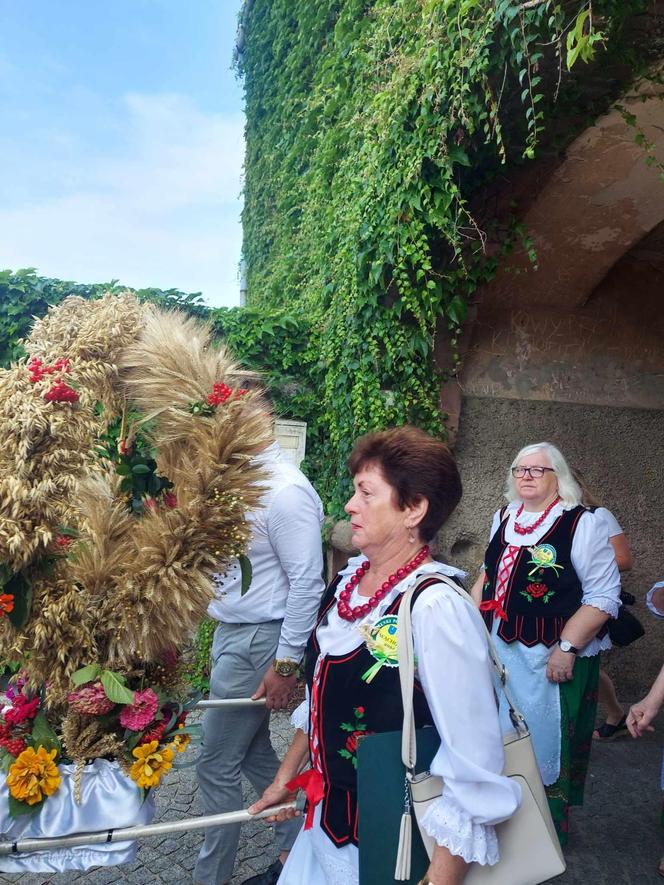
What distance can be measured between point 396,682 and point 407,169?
11.2 ft

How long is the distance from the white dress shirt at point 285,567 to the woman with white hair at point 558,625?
1.05m

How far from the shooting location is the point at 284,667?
2.49 metres

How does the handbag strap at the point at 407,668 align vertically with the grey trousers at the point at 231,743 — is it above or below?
above

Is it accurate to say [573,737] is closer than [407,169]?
Yes

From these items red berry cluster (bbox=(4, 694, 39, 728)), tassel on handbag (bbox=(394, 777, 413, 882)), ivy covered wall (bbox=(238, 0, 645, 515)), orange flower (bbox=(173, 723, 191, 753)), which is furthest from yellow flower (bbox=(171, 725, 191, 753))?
ivy covered wall (bbox=(238, 0, 645, 515))

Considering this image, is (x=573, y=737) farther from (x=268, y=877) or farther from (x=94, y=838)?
(x=94, y=838)

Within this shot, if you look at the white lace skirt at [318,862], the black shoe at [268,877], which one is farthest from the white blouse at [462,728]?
the black shoe at [268,877]

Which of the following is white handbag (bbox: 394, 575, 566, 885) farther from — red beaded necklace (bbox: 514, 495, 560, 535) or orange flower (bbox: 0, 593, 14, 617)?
red beaded necklace (bbox: 514, 495, 560, 535)

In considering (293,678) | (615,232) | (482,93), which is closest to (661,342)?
(615,232)

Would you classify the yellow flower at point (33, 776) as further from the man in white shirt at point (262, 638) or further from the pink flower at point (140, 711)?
the man in white shirt at point (262, 638)

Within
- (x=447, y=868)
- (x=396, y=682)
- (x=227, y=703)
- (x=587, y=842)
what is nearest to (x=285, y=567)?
(x=227, y=703)

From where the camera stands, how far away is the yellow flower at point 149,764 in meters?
1.67

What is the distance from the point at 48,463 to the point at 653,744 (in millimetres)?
4375

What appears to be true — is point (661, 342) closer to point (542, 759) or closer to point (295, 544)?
point (542, 759)
